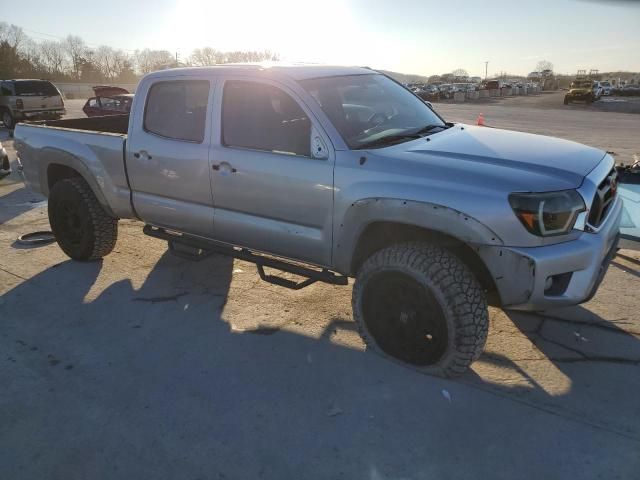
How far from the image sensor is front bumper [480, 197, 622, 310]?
8.76 feet

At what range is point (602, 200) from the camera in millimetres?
3018

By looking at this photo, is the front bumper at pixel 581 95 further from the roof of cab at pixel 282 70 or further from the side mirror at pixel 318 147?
the side mirror at pixel 318 147

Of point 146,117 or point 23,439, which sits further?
point 146,117

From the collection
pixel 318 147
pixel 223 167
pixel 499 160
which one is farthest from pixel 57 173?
pixel 499 160

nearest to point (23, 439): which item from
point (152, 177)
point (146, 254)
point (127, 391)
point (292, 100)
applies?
point (127, 391)

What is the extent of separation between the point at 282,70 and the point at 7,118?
18.6m

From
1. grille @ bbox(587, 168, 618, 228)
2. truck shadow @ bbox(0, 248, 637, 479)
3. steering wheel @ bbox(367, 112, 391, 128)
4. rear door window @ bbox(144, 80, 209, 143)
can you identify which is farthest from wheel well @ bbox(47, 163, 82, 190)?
grille @ bbox(587, 168, 618, 228)

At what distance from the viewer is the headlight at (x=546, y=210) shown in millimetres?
2643

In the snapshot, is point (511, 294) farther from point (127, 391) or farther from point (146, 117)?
point (146, 117)

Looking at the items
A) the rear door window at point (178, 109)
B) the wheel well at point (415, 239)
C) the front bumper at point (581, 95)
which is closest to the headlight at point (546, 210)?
the wheel well at point (415, 239)

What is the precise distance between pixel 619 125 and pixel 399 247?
76.1 feet

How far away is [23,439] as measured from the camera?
106 inches

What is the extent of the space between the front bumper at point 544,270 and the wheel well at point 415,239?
181mm

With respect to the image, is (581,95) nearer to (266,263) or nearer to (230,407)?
(266,263)
